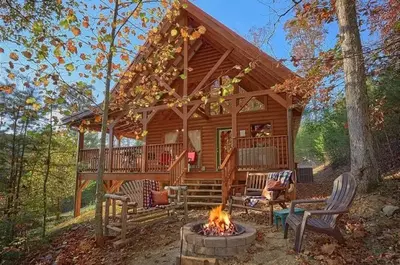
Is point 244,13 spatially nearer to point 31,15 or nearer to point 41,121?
point 31,15

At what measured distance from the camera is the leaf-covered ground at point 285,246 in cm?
356

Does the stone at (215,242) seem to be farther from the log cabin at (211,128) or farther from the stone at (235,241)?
the log cabin at (211,128)

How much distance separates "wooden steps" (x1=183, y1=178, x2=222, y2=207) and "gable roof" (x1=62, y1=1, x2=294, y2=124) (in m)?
3.64

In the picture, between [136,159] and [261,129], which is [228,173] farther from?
[136,159]

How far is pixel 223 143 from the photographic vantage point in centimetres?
→ 1213

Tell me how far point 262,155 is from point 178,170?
8.93 ft

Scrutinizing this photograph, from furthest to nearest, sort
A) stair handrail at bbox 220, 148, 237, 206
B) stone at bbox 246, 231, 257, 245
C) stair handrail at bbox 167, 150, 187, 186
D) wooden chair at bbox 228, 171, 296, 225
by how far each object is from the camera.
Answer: stair handrail at bbox 167, 150, 187, 186 < stair handrail at bbox 220, 148, 237, 206 < wooden chair at bbox 228, 171, 296, 225 < stone at bbox 246, 231, 257, 245

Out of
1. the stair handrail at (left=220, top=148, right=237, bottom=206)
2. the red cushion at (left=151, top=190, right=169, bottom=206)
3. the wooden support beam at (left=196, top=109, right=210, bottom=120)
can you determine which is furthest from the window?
the red cushion at (left=151, top=190, right=169, bottom=206)

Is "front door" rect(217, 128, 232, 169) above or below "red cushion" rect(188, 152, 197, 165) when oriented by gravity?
above

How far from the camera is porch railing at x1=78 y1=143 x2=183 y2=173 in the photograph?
10219 mm

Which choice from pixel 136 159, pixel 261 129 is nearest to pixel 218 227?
pixel 136 159

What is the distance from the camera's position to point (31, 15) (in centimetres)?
450

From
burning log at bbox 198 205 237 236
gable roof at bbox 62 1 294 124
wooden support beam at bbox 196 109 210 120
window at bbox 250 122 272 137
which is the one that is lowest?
burning log at bbox 198 205 237 236

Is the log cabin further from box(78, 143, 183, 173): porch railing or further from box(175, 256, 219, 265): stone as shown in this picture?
box(175, 256, 219, 265): stone
